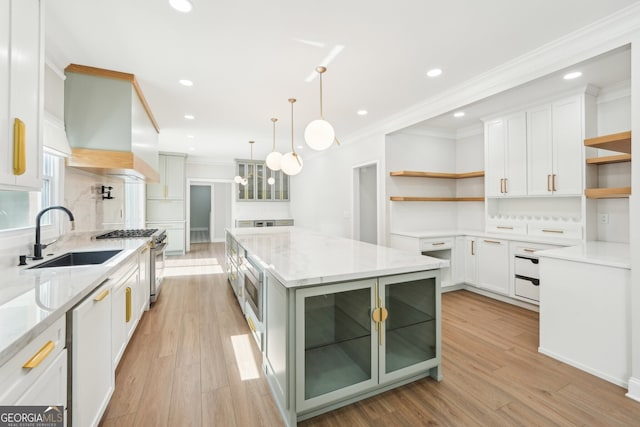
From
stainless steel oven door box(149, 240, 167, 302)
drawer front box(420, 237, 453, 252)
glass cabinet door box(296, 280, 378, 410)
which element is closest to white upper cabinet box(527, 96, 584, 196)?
drawer front box(420, 237, 453, 252)

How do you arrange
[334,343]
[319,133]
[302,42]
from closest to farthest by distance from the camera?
[334,343], [302,42], [319,133]

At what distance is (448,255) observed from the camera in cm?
417

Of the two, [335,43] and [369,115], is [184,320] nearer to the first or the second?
[335,43]

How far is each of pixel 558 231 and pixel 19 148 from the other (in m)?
4.97

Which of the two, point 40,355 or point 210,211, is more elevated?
point 210,211

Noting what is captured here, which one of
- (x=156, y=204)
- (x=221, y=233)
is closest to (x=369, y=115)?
(x=156, y=204)

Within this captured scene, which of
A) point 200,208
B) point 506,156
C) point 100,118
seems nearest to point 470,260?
point 506,156

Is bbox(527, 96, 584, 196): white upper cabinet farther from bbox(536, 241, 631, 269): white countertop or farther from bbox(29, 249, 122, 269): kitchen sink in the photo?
bbox(29, 249, 122, 269): kitchen sink

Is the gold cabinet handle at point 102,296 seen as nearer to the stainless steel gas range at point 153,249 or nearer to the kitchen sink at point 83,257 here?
the kitchen sink at point 83,257

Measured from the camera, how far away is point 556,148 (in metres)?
3.21

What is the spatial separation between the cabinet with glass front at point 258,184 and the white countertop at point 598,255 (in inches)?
251

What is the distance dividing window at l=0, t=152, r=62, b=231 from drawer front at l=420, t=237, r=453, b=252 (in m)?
4.06

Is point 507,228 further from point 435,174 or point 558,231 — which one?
point 435,174

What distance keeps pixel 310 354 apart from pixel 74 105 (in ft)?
10.8
